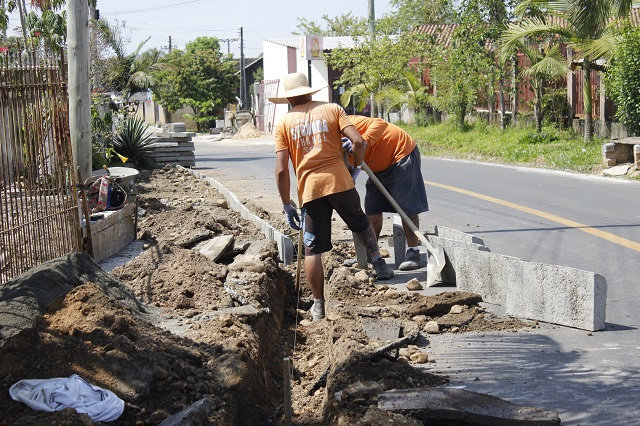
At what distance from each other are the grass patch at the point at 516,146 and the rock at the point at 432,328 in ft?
43.5

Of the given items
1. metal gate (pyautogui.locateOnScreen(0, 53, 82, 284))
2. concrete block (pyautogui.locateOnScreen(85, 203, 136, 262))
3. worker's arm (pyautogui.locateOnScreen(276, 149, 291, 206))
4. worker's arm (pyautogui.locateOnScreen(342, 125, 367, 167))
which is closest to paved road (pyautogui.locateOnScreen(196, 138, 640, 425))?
worker's arm (pyautogui.locateOnScreen(342, 125, 367, 167))

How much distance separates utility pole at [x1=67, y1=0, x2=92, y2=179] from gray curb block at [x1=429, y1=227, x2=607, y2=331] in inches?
206

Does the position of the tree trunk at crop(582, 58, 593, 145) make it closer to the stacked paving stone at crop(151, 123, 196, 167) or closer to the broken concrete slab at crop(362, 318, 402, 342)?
the stacked paving stone at crop(151, 123, 196, 167)

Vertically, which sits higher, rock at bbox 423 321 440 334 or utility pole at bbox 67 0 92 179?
utility pole at bbox 67 0 92 179

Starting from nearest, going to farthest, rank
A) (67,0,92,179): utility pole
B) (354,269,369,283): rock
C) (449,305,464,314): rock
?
(449,305,464,314): rock
(354,269,369,283): rock
(67,0,92,179): utility pole

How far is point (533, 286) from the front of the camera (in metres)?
6.48

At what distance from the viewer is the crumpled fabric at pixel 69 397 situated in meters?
4.33

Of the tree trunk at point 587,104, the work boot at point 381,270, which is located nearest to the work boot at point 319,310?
the work boot at point 381,270

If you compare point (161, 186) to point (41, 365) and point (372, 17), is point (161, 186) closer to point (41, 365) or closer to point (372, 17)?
point (41, 365)

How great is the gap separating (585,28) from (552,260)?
859 cm

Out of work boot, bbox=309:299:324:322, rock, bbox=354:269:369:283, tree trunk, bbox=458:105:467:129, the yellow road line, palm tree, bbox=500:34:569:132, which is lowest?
work boot, bbox=309:299:324:322

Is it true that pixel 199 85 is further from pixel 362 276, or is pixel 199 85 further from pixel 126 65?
pixel 362 276

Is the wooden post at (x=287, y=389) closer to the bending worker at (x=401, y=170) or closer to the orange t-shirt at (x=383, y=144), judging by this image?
the bending worker at (x=401, y=170)

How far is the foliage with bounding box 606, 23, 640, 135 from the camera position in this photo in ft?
62.3
